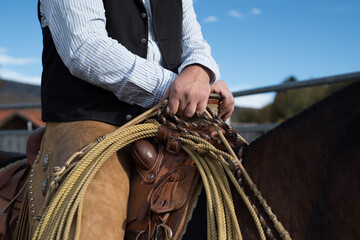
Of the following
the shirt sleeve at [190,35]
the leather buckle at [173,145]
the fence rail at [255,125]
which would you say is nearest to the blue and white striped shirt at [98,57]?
the leather buckle at [173,145]

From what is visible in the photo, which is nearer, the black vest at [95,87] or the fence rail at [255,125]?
the black vest at [95,87]

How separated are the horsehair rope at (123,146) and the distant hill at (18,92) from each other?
2709 centimetres

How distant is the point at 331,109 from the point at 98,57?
33.9 inches

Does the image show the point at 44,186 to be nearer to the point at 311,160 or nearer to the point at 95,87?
the point at 95,87

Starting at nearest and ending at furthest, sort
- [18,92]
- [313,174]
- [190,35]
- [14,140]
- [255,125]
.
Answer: [313,174], [190,35], [255,125], [14,140], [18,92]

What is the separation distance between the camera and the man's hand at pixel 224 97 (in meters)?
1.56

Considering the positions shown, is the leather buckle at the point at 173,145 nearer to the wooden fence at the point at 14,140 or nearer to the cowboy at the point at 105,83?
the cowboy at the point at 105,83

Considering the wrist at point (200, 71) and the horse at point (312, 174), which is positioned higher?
the wrist at point (200, 71)

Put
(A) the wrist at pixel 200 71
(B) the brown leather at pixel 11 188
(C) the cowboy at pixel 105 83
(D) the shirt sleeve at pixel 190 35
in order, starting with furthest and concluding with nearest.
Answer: (D) the shirt sleeve at pixel 190 35, (B) the brown leather at pixel 11 188, (A) the wrist at pixel 200 71, (C) the cowboy at pixel 105 83

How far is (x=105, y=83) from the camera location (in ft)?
4.69

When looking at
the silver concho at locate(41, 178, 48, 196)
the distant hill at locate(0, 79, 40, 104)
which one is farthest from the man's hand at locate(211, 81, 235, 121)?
the distant hill at locate(0, 79, 40, 104)

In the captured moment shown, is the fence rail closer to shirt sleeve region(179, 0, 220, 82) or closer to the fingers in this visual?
shirt sleeve region(179, 0, 220, 82)

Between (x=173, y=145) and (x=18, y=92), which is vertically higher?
(x=173, y=145)

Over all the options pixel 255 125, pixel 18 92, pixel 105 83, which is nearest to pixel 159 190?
pixel 105 83
